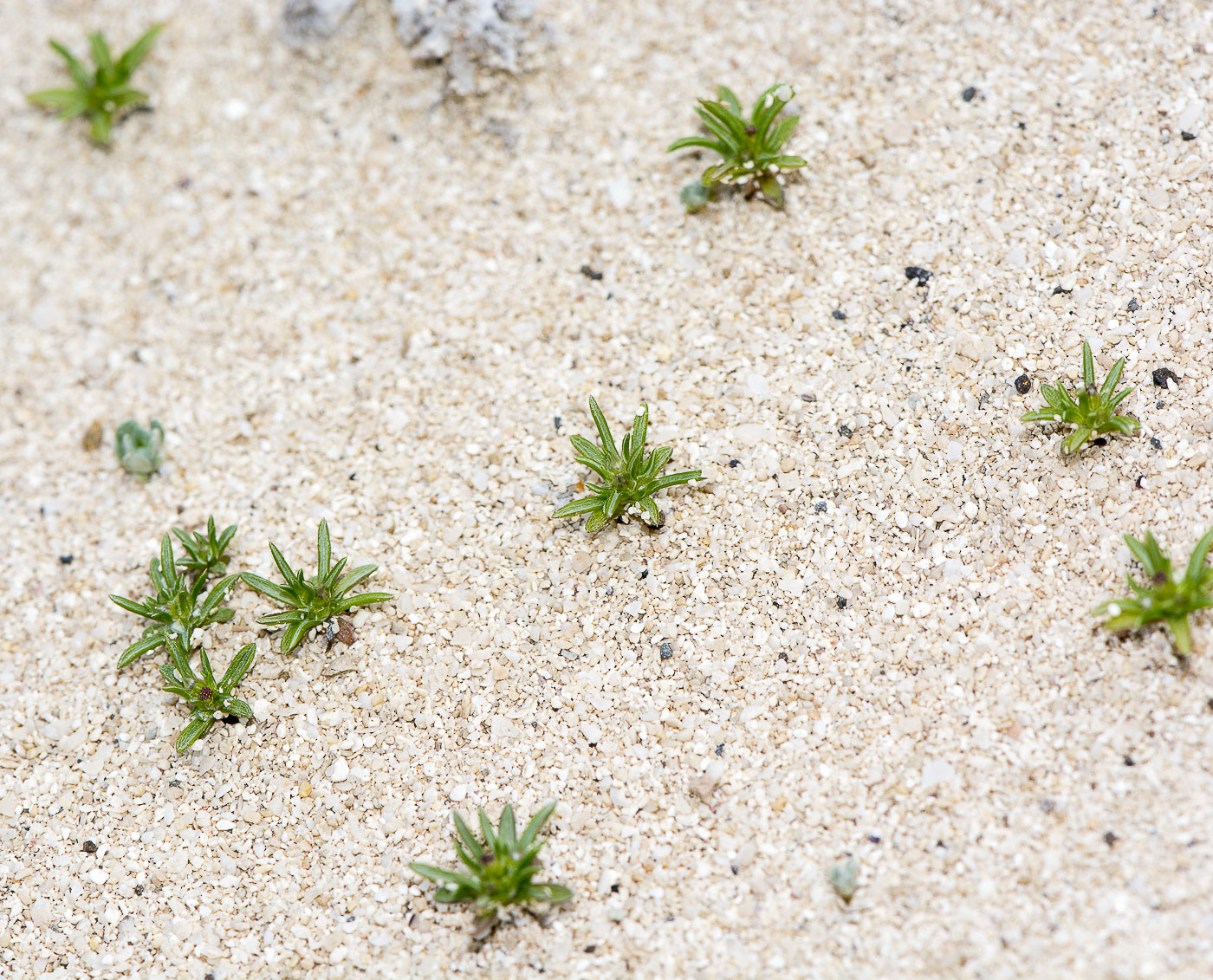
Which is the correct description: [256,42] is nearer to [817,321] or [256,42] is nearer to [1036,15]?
[817,321]

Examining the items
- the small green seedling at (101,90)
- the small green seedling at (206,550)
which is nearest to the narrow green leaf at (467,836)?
the small green seedling at (206,550)

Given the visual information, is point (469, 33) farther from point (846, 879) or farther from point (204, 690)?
point (846, 879)

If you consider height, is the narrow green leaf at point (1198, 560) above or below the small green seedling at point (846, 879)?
above

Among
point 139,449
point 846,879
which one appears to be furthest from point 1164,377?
point 139,449

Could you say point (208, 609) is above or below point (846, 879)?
above

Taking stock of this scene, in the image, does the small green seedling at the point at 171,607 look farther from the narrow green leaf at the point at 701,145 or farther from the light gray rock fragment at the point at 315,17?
the light gray rock fragment at the point at 315,17

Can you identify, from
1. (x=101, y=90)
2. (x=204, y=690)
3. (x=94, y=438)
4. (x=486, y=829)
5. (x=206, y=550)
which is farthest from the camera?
(x=101, y=90)

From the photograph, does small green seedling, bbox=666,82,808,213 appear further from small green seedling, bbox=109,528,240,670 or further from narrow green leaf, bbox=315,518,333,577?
small green seedling, bbox=109,528,240,670
